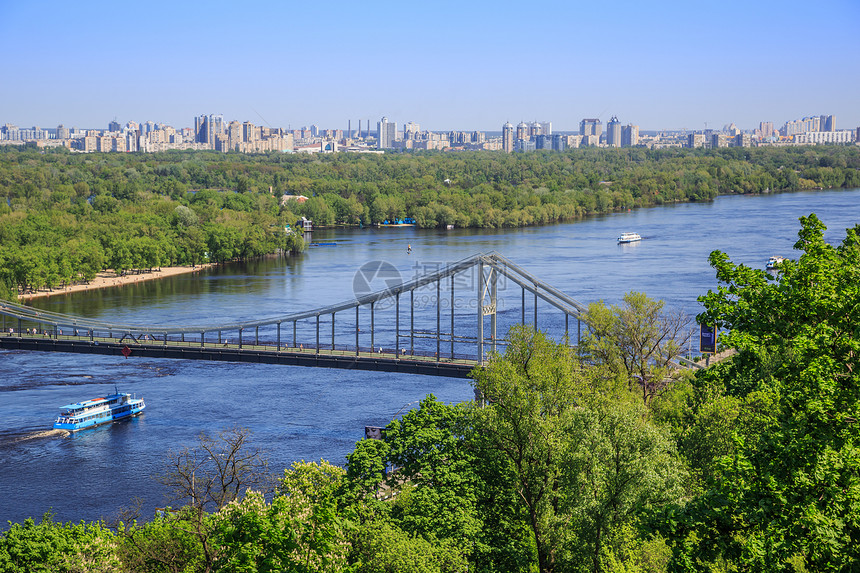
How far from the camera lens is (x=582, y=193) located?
375ft

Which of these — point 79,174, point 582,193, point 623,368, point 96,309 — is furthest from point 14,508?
point 79,174

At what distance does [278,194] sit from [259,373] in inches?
3183

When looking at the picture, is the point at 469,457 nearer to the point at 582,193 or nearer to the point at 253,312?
the point at 253,312

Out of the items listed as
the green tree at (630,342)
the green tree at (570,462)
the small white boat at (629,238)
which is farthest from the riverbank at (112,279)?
the green tree at (570,462)

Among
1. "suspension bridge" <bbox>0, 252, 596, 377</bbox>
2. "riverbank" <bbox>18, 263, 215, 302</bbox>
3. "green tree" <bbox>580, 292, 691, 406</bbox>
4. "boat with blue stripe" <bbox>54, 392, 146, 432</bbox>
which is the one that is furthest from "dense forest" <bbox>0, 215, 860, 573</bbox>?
"riverbank" <bbox>18, 263, 215, 302</bbox>

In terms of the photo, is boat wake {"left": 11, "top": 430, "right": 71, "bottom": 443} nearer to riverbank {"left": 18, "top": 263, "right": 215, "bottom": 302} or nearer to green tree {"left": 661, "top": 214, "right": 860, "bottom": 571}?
green tree {"left": 661, "top": 214, "right": 860, "bottom": 571}

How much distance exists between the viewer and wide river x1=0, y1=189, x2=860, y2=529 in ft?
93.2

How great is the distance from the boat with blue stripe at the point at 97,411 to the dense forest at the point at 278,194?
84.2 ft

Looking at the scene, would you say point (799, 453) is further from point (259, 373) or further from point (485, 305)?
point (259, 373)

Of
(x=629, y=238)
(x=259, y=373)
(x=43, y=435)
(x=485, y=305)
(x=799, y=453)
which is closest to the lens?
(x=799, y=453)

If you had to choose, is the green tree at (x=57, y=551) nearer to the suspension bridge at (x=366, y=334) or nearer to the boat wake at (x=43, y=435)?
the boat wake at (x=43, y=435)

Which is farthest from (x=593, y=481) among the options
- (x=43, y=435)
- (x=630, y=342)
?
(x=43, y=435)

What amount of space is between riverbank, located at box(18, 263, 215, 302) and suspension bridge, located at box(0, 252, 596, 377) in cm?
1111

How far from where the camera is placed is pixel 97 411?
3381 cm
